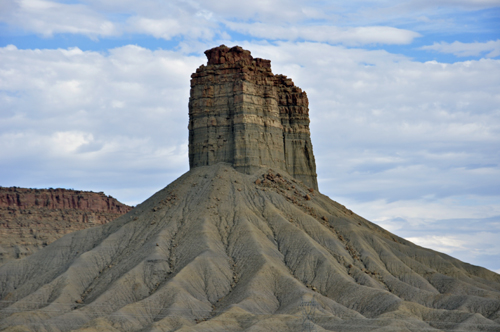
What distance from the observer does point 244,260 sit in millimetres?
127875

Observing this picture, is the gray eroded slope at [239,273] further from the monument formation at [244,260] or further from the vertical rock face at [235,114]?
the vertical rock face at [235,114]

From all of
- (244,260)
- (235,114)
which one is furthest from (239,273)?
Result: (235,114)

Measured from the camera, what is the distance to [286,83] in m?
170

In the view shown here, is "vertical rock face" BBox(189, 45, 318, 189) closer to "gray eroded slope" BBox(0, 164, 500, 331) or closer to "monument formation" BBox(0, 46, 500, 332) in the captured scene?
"monument formation" BBox(0, 46, 500, 332)

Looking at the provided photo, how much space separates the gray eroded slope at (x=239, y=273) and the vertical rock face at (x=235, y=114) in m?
3.53

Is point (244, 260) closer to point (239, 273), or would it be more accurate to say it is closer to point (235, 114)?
point (239, 273)

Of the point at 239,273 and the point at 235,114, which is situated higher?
the point at 235,114

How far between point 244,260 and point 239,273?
8.74ft

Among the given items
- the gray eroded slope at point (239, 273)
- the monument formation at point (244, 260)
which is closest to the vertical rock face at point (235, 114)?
the monument formation at point (244, 260)

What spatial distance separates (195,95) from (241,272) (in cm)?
4298

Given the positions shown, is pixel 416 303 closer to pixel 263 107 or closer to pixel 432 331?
pixel 432 331

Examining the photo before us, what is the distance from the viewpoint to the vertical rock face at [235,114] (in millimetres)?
150625

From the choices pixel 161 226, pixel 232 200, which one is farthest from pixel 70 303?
pixel 232 200

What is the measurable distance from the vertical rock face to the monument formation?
8.9 inches
